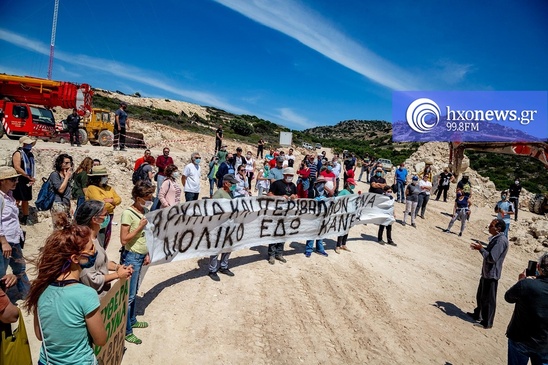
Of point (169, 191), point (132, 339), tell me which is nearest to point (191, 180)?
point (169, 191)

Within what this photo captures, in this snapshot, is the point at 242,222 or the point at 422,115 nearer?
the point at 242,222

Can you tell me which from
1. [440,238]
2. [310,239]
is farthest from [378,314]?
[440,238]

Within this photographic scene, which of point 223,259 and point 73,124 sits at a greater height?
point 73,124

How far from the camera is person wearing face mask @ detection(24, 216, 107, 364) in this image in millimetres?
2229

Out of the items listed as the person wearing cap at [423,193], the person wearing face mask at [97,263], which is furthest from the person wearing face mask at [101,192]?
the person wearing cap at [423,193]

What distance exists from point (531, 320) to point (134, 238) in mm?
5113

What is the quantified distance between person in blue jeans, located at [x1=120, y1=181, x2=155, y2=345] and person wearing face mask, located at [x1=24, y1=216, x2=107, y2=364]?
6.20 feet

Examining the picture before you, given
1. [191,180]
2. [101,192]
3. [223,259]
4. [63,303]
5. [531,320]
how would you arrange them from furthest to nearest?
[191,180]
[223,259]
[101,192]
[531,320]
[63,303]

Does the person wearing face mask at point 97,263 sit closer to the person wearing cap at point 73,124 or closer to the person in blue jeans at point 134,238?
the person in blue jeans at point 134,238

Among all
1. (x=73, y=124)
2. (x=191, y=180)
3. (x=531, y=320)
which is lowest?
(x=531, y=320)

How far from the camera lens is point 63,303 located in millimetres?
2209

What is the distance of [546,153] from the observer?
1717 centimetres

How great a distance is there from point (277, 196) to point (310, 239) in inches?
60.7

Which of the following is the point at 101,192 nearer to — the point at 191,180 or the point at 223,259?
the point at 223,259
